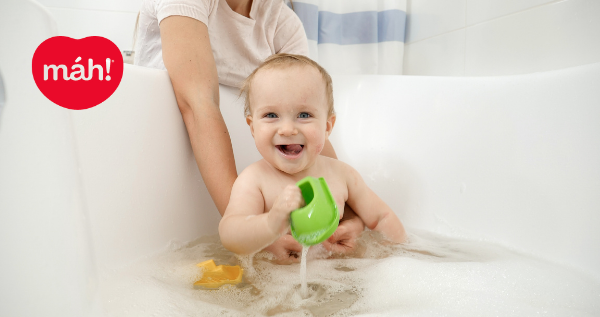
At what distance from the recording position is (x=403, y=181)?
1141 mm

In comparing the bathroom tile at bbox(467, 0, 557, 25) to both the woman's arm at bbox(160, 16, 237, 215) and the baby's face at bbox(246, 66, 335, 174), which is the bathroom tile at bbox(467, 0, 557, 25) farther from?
the woman's arm at bbox(160, 16, 237, 215)

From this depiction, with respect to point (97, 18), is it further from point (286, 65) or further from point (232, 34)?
point (286, 65)

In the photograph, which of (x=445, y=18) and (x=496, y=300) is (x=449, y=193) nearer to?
(x=496, y=300)

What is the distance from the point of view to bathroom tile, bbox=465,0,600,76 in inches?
41.1

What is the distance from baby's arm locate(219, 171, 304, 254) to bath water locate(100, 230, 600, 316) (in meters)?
0.06

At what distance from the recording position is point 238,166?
3.80 feet

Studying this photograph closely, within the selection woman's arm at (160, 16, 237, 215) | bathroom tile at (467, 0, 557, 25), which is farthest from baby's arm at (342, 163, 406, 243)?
bathroom tile at (467, 0, 557, 25)

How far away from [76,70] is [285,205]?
35cm

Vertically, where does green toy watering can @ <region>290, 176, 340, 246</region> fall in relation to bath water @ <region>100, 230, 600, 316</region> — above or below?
above

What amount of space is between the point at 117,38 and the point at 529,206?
65.7 inches

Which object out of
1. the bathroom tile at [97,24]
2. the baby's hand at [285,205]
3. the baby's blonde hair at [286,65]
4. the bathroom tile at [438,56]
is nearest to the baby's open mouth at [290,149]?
the baby's blonde hair at [286,65]

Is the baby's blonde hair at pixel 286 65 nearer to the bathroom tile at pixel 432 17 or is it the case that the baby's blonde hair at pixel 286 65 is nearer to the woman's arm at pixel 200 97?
the woman's arm at pixel 200 97

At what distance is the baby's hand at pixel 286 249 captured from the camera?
805mm

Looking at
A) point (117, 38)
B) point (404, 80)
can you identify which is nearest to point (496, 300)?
point (404, 80)
